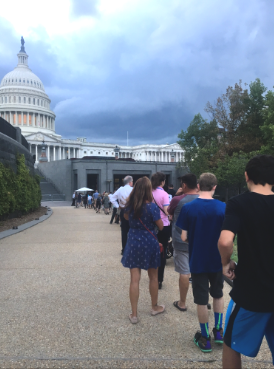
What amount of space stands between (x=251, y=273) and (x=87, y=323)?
114 inches

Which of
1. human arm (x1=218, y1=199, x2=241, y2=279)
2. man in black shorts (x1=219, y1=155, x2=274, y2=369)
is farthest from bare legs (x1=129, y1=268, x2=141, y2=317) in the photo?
human arm (x1=218, y1=199, x2=241, y2=279)

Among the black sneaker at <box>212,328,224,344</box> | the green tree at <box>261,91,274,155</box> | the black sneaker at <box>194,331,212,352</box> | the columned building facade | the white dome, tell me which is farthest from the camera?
the white dome

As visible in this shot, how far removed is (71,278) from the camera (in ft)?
22.8

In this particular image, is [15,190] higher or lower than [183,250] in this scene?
higher

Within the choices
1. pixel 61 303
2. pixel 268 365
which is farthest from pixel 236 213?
pixel 61 303

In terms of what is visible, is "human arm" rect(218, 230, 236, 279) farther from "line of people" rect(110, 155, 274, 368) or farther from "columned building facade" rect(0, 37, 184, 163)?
"columned building facade" rect(0, 37, 184, 163)

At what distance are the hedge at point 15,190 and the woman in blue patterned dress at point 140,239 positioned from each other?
463 inches

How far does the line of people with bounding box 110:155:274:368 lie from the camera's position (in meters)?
2.50

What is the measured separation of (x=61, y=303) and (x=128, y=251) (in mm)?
1614

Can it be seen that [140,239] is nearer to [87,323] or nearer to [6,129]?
[87,323]

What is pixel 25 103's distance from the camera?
119m

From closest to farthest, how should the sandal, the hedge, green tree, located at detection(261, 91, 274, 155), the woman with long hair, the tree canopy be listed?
the sandal < the woman with long hair < the hedge < green tree, located at detection(261, 91, 274, 155) < the tree canopy

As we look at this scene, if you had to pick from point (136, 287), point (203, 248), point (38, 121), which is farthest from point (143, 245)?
point (38, 121)

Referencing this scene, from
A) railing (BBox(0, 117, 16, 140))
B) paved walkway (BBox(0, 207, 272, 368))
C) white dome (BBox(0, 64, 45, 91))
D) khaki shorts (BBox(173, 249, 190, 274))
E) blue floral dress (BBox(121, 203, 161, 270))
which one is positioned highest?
white dome (BBox(0, 64, 45, 91))
